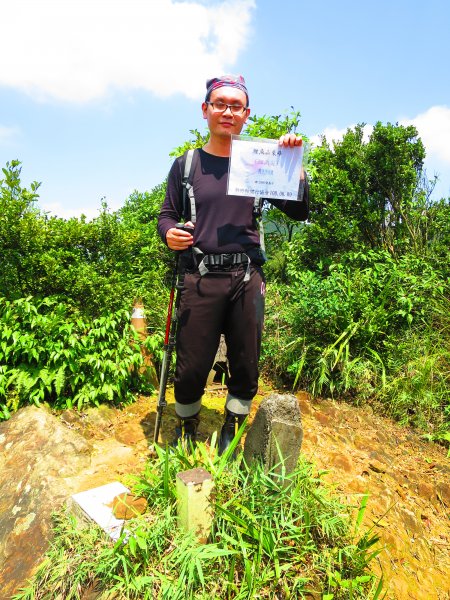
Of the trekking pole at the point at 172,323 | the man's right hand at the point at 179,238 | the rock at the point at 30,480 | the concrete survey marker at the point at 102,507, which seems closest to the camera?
the concrete survey marker at the point at 102,507

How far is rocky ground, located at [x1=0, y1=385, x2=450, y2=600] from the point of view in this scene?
266 centimetres

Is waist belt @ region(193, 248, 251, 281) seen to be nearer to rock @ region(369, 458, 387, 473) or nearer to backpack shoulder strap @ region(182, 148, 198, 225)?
backpack shoulder strap @ region(182, 148, 198, 225)

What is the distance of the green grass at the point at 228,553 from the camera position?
2008mm

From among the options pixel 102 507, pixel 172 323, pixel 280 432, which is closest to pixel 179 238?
pixel 172 323

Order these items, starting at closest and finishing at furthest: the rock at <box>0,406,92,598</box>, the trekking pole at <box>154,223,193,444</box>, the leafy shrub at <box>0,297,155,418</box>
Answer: the rock at <box>0,406,92,598</box> → the trekking pole at <box>154,223,193,444</box> → the leafy shrub at <box>0,297,155,418</box>

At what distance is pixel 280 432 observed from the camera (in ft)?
7.91

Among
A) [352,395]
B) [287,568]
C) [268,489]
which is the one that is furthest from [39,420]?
[352,395]

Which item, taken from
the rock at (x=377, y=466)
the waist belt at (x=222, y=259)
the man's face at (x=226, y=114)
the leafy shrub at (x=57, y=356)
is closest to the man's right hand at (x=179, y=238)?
the waist belt at (x=222, y=259)

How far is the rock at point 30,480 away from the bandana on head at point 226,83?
8.75 feet

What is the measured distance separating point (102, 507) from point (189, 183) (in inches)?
79.5

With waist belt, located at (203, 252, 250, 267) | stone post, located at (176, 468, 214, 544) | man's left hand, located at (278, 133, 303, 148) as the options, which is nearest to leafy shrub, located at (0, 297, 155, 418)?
waist belt, located at (203, 252, 250, 267)

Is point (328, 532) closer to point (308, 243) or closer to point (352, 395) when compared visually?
point (352, 395)

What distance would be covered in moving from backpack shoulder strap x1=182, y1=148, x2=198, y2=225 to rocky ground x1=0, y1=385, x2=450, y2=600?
1899 millimetres

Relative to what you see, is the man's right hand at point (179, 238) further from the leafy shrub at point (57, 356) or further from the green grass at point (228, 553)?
the leafy shrub at point (57, 356)
